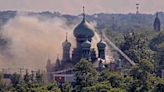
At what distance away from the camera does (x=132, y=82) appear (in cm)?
6762

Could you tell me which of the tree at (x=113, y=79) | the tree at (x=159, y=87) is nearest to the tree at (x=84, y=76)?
the tree at (x=113, y=79)

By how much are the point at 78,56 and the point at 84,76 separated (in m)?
16.9

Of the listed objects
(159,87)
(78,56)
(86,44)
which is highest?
(86,44)

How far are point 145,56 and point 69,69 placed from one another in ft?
46.3

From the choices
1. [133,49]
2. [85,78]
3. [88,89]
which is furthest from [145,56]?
[88,89]

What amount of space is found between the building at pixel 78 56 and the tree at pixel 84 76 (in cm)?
625

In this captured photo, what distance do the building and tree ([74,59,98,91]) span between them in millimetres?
6254

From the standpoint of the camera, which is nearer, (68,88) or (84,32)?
(68,88)

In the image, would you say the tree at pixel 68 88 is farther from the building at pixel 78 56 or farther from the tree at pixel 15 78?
the building at pixel 78 56

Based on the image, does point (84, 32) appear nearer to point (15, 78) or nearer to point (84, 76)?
point (15, 78)

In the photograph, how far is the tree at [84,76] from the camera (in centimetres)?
7162

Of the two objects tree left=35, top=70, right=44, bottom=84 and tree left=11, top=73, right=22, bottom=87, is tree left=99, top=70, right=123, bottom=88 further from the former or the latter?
tree left=11, top=73, right=22, bottom=87

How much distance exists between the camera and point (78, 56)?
91000 millimetres

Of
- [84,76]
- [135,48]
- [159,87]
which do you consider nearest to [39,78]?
[84,76]
